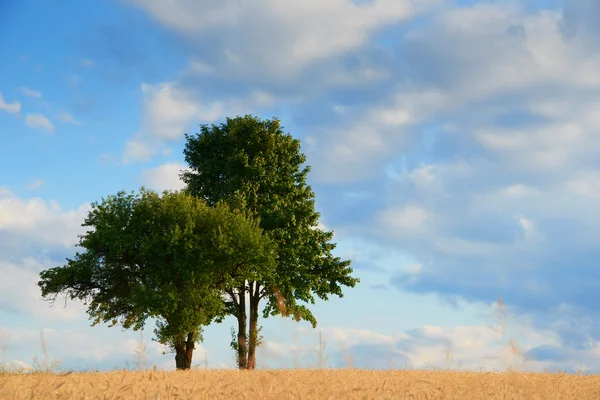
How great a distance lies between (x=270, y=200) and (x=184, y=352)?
1078cm

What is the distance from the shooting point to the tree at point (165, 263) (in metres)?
35.0

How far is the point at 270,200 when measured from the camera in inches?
1619

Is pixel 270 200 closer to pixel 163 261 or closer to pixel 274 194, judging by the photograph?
pixel 274 194

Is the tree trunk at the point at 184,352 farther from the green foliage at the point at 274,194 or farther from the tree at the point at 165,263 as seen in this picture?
the green foliage at the point at 274,194

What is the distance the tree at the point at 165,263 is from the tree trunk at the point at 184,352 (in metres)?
0.06

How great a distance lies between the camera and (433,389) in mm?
12352

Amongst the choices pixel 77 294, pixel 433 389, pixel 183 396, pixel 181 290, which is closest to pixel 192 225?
pixel 181 290

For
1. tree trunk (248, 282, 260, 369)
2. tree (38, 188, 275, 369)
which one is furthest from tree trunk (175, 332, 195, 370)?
tree trunk (248, 282, 260, 369)

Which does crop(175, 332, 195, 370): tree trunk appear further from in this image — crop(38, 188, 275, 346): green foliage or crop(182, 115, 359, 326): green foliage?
crop(182, 115, 359, 326): green foliage

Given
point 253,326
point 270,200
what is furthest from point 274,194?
point 253,326

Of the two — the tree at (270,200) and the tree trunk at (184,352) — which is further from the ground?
the tree at (270,200)

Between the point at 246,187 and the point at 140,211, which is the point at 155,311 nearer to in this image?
the point at 140,211

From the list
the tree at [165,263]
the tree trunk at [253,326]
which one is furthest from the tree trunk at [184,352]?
the tree trunk at [253,326]

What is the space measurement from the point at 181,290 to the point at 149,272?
7.13 ft
